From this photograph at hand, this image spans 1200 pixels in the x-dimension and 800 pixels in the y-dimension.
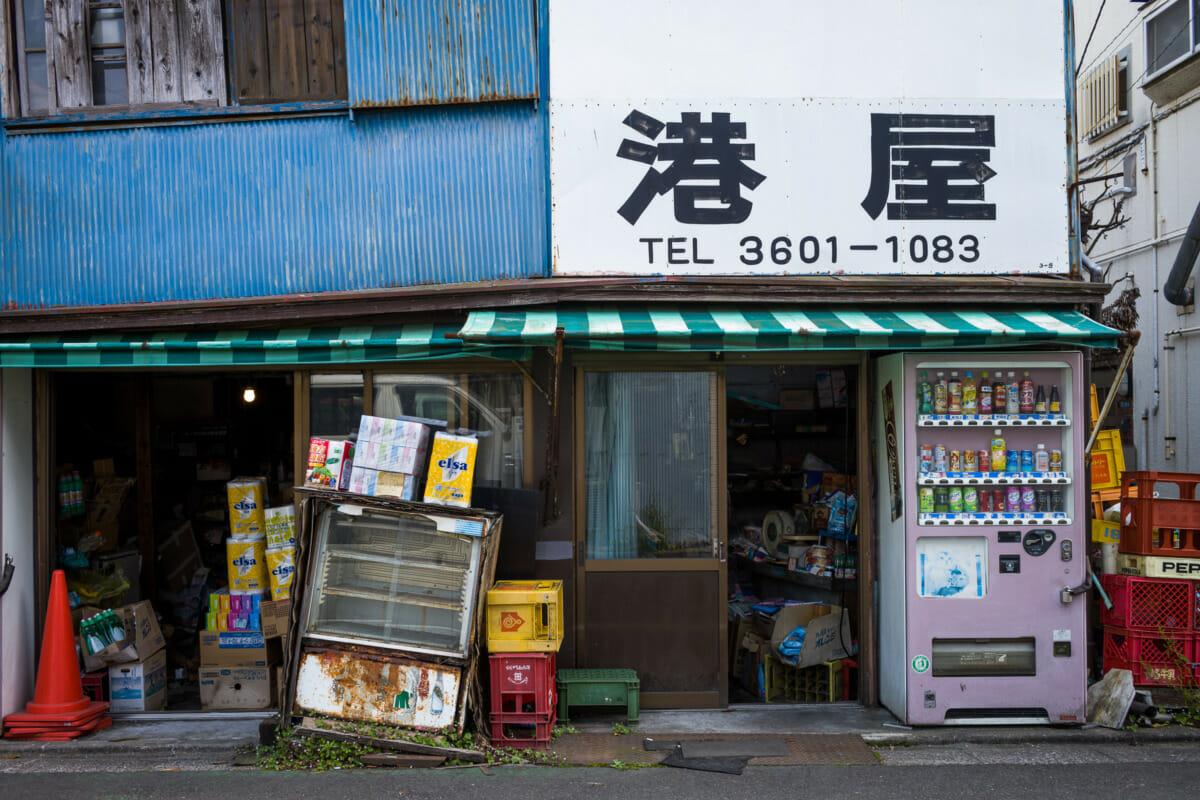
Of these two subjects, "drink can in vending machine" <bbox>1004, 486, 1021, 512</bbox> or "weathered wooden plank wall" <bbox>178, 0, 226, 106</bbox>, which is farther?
"weathered wooden plank wall" <bbox>178, 0, 226, 106</bbox>

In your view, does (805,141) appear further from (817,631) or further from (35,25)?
(35,25)

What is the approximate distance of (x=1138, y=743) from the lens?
644 cm

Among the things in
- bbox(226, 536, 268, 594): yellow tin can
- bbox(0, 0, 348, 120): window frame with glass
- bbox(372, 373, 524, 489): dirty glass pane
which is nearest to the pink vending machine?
bbox(372, 373, 524, 489): dirty glass pane

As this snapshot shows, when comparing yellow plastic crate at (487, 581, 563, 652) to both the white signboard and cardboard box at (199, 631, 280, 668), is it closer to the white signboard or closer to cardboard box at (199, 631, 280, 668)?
cardboard box at (199, 631, 280, 668)

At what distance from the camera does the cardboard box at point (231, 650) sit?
7.38 metres

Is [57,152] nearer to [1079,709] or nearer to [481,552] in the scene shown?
[481,552]

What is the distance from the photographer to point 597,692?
671 cm

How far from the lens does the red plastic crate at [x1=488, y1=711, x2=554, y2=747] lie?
6.20 m

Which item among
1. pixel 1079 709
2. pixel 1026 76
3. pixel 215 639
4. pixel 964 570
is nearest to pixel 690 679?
pixel 964 570

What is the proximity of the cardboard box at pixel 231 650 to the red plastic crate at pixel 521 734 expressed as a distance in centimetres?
239

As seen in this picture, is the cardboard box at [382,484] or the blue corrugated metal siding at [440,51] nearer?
the cardboard box at [382,484]

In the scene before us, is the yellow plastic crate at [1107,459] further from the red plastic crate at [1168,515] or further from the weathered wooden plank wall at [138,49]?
the weathered wooden plank wall at [138,49]

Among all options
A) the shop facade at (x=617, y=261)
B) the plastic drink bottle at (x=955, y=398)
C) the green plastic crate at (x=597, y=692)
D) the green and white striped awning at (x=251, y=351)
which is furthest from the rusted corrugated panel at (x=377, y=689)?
the plastic drink bottle at (x=955, y=398)

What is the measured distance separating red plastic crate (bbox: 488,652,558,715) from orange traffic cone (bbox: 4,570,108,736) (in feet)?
11.3
